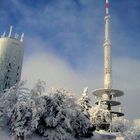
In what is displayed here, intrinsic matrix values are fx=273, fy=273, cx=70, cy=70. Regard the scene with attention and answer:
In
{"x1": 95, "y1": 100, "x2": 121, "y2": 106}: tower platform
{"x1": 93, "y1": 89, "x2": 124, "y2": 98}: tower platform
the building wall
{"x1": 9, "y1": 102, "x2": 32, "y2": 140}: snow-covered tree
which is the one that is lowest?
{"x1": 9, "y1": 102, "x2": 32, "y2": 140}: snow-covered tree

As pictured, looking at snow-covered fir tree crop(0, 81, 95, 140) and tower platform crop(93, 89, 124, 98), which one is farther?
tower platform crop(93, 89, 124, 98)

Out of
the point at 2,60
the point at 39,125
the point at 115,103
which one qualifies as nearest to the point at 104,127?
the point at 115,103

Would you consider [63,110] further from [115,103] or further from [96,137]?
[115,103]

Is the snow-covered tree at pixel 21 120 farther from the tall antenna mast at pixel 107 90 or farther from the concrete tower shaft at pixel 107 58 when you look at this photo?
the concrete tower shaft at pixel 107 58

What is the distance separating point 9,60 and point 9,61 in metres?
0.29

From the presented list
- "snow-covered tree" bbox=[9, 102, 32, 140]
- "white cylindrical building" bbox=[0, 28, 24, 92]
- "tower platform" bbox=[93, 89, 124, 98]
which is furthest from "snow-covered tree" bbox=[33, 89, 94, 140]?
"tower platform" bbox=[93, 89, 124, 98]

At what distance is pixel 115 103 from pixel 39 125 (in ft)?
182

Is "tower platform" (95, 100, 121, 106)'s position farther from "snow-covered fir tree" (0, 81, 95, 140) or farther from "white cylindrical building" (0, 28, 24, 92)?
"snow-covered fir tree" (0, 81, 95, 140)

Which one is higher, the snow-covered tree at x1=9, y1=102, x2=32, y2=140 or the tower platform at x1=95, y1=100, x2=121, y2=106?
the tower platform at x1=95, y1=100, x2=121, y2=106

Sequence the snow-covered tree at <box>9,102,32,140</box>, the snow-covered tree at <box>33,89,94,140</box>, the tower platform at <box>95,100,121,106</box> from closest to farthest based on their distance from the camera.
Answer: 1. the snow-covered tree at <box>9,102,32,140</box>
2. the snow-covered tree at <box>33,89,94,140</box>
3. the tower platform at <box>95,100,121,106</box>

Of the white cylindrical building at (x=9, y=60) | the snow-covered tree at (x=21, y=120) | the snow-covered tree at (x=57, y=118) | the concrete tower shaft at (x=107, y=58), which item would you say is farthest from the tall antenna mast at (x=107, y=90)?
the snow-covered tree at (x=21, y=120)

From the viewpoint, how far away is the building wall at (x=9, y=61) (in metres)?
78.4

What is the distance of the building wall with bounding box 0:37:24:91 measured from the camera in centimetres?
7844

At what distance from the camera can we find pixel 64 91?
35.4m
